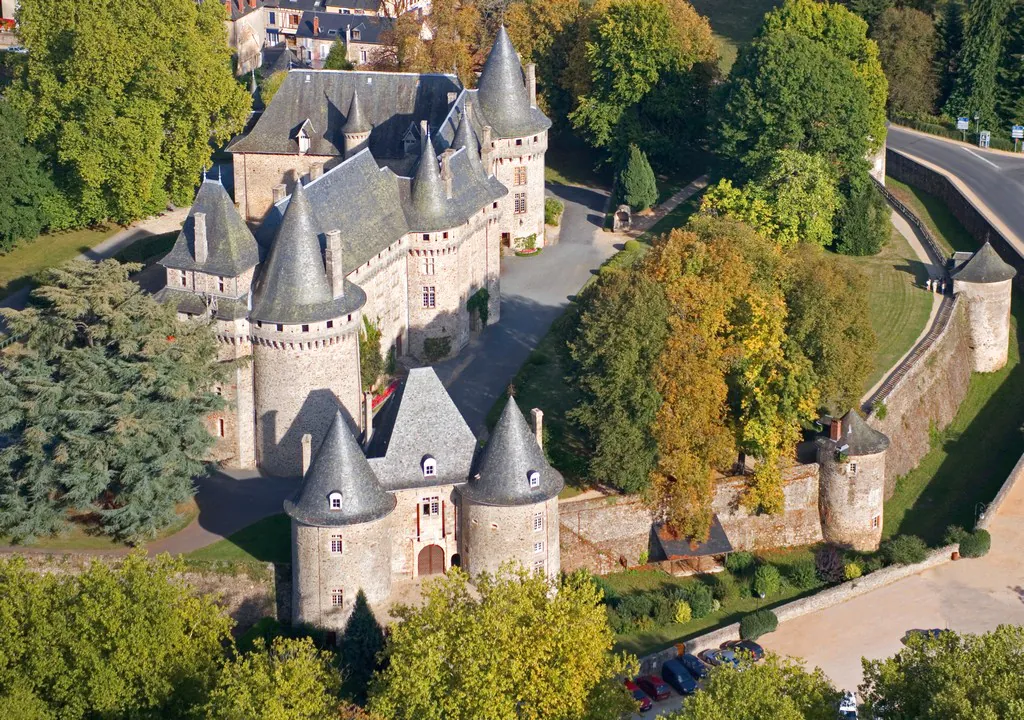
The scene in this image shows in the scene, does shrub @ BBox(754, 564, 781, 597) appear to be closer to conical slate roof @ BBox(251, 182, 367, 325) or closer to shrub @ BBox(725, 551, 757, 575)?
shrub @ BBox(725, 551, 757, 575)

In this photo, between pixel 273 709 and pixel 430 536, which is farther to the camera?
pixel 430 536

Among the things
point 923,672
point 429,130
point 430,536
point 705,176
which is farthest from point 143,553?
point 705,176


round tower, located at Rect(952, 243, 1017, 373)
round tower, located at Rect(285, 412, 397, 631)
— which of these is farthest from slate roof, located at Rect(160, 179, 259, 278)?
round tower, located at Rect(952, 243, 1017, 373)

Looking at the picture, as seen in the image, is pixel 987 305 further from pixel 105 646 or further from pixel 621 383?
pixel 105 646

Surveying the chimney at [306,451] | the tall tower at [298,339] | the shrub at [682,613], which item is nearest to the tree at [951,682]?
the shrub at [682,613]

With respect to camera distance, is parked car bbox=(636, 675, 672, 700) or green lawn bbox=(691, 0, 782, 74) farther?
green lawn bbox=(691, 0, 782, 74)

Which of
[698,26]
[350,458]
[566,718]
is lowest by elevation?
[566,718]

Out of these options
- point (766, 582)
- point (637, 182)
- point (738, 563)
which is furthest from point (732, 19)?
point (766, 582)

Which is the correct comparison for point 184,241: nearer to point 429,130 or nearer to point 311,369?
point 311,369
